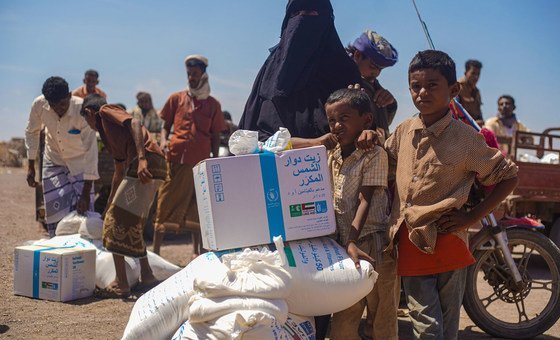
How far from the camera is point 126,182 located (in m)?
5.29

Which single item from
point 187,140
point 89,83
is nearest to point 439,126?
point 187,140

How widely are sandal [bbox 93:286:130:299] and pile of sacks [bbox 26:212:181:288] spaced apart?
0.16 meters

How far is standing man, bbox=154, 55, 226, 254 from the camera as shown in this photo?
23.4 feet

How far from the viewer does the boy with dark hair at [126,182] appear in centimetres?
522

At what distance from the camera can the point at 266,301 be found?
283 cm

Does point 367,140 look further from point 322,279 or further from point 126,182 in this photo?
point 126,182

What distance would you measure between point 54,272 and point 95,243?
0.64m

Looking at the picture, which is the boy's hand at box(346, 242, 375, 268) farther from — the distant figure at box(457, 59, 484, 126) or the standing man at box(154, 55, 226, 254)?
the distant figure at box(457, 59, 484, 126)

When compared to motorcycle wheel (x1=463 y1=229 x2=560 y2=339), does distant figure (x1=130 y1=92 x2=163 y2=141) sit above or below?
above

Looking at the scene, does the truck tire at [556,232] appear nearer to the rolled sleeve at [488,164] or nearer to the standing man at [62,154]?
the rolled sleeve at [488,164]

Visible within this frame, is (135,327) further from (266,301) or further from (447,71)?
(447,71)

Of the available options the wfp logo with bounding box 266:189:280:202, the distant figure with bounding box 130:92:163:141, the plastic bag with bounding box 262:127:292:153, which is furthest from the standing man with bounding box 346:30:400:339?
the distant figure with bounding box 130:92:163:141

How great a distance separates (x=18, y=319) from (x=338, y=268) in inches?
103

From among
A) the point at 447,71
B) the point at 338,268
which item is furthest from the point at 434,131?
the point at 338,268
